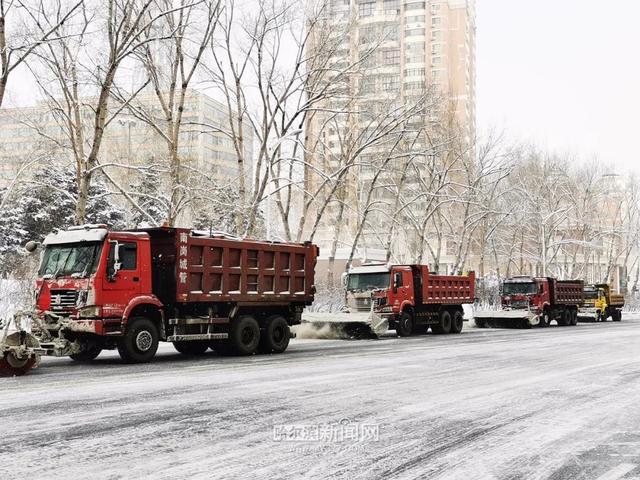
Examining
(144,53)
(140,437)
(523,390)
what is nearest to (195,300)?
(523,390)

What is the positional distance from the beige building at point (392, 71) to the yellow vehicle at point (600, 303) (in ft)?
39.2

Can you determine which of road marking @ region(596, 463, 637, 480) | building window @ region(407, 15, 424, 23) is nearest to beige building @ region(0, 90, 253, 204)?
road marking @ region(596, 463, 637, 480)

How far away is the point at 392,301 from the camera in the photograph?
2566 centimetres

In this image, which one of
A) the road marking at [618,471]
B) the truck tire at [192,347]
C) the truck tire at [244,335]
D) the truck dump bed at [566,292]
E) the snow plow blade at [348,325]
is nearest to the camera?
the road marking at [618,471]

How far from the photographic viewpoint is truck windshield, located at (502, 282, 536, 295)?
115ft

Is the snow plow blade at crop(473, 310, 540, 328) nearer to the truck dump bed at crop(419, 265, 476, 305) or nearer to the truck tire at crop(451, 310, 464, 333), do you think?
the truck dump bed at crop(419, 265, 476, 305)

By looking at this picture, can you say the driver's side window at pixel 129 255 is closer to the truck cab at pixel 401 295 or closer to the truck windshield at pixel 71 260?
the truck windshield at pixel 71 260

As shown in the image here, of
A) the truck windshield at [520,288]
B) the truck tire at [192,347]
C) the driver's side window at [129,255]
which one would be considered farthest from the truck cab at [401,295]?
the driver's side window at [129,255]

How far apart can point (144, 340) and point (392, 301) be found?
1209 centimetres

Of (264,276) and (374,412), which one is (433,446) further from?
(264,276)

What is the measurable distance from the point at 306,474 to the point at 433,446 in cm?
159

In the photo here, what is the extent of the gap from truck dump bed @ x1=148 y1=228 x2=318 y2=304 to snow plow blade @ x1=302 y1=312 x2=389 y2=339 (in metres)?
4.91

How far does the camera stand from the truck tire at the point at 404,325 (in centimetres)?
2595

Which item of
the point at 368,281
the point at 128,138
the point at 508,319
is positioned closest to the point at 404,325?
the point at 368,281
